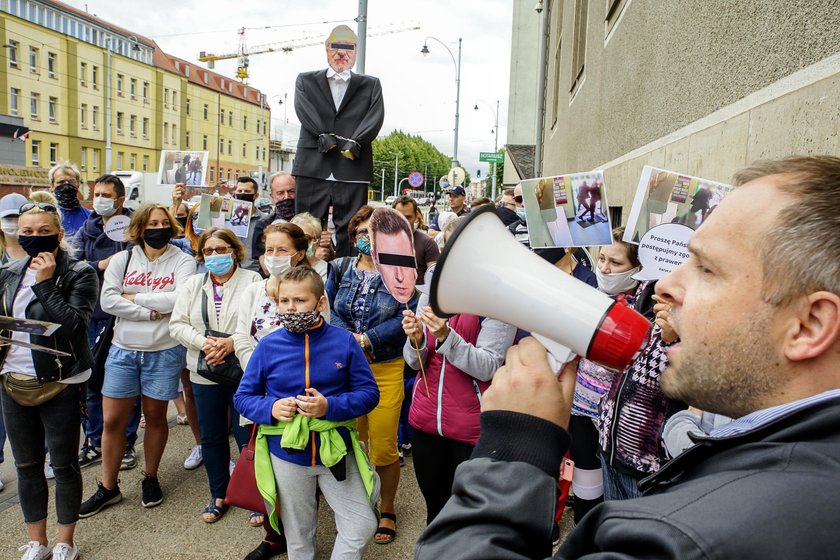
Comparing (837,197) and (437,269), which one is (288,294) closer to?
(437,269)

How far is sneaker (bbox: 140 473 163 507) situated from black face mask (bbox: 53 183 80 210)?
9.69 feet

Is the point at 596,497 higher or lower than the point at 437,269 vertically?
lower

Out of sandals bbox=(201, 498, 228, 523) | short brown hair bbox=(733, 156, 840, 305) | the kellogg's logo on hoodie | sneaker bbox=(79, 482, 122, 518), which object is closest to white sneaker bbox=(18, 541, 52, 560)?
sneaker bbox=(79, 482, 122, 518)

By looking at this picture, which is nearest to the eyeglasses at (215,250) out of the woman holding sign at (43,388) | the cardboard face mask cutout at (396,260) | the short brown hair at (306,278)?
the woman holding sign at (43,388)

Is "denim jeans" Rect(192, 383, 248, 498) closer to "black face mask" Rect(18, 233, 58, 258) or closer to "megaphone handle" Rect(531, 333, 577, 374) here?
"black face mask" Rect(18, 233, 58, 258)

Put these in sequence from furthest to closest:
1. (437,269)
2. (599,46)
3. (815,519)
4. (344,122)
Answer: (599,46) → (344,122) → (437,269) → (815,519)

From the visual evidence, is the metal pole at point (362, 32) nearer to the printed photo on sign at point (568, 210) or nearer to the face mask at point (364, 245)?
the face mask at point (364, 245)

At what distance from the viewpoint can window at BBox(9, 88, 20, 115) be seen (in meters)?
41.3

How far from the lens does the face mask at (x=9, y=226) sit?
13.1 feet

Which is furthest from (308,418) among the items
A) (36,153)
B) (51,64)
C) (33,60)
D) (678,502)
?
(51,64)

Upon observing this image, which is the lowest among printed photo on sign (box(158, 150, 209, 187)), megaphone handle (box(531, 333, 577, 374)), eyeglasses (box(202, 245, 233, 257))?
megaphone handle (box(531, 333, 577, 374))

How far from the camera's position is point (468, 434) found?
317 cm

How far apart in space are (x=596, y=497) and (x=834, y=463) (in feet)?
9.47

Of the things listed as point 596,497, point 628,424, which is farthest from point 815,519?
point 596,497
